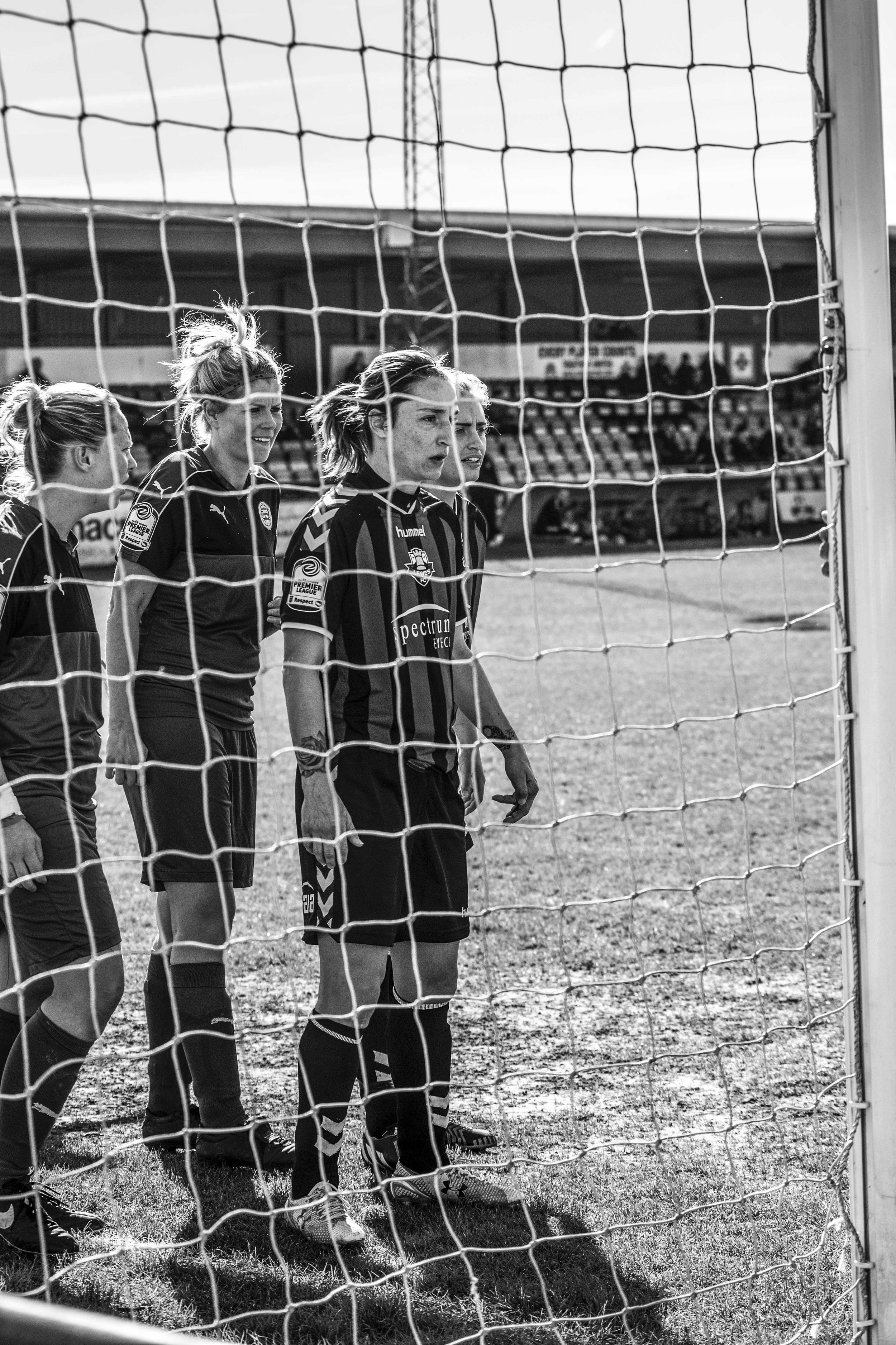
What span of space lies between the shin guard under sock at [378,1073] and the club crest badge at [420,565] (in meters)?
1.02

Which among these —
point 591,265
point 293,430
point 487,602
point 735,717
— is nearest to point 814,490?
point 591,265

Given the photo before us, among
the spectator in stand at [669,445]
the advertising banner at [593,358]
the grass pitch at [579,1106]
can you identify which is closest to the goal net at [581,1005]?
the grass pitch at [579,1106]

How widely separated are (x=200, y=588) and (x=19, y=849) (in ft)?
2.88

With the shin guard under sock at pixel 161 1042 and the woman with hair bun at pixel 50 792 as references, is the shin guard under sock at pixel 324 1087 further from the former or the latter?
the shin guard under sock at pixel 161 1042

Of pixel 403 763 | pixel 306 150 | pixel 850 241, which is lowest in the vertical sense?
pixel 403 763

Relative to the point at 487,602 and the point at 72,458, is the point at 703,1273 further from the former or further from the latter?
the point at 487,602

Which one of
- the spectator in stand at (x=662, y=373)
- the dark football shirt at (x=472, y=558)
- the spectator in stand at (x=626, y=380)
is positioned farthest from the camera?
the spectator in stand at (x=626, y=380)

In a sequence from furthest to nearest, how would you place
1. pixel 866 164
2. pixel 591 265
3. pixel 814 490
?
pixel 591 265 → pixel 814 490 → pixel 866 164

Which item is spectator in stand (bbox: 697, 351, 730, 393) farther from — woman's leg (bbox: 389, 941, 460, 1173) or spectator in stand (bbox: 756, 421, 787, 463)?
woman's leg (bbox: 389, 941, 460, 1173)

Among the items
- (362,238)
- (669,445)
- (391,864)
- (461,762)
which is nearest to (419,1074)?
(391,864)

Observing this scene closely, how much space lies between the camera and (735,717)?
3219 millimetres

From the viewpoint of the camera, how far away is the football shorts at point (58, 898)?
3.01 metres

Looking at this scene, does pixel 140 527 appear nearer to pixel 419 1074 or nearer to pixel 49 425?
pixel 49 425

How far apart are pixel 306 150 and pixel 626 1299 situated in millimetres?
2499
